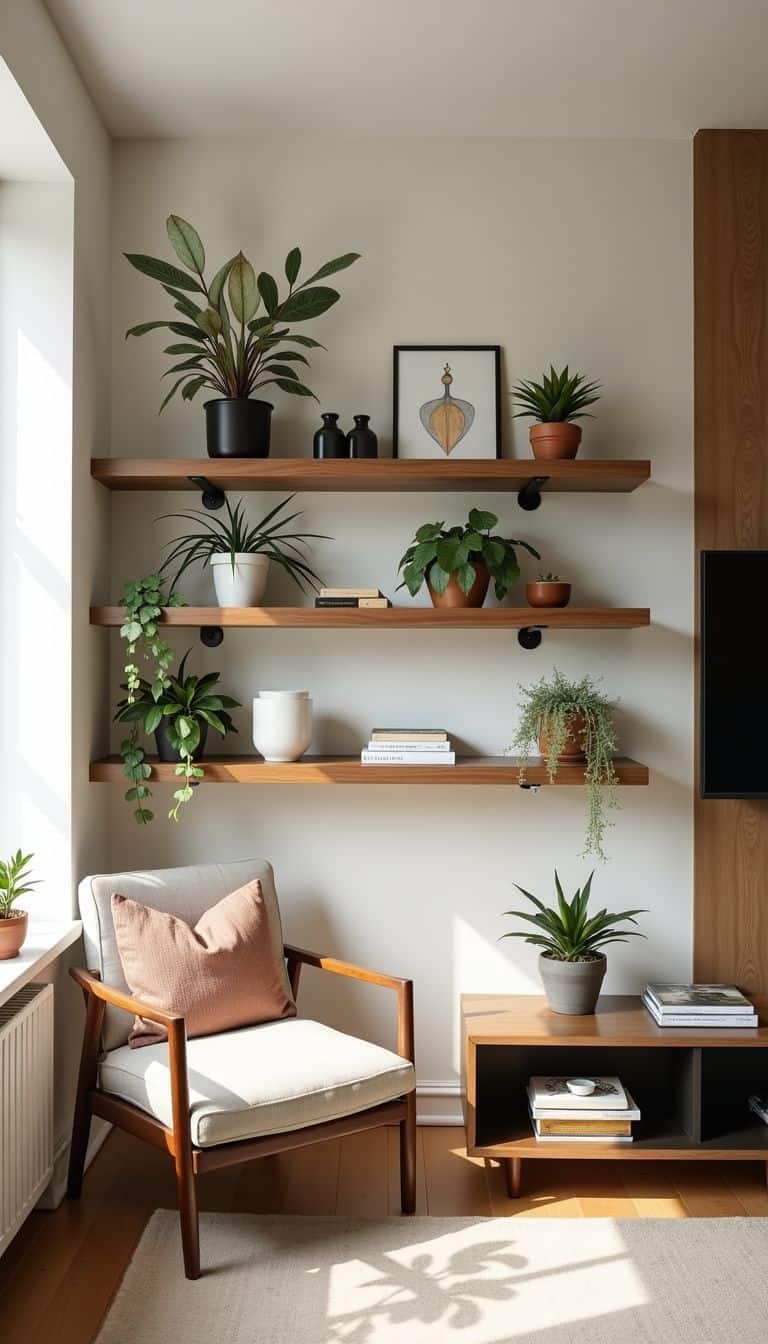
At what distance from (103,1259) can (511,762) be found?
1.55 m

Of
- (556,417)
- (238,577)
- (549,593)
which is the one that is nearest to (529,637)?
(549,593)

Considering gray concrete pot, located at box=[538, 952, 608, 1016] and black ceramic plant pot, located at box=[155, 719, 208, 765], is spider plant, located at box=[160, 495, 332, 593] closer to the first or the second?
black ceramic plant pot, located at box=[155, 719, 208, 765]

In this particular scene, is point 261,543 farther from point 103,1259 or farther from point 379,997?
point 103,1259

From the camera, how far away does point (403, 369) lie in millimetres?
3211

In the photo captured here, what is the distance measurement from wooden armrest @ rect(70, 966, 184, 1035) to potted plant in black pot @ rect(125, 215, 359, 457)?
138cm

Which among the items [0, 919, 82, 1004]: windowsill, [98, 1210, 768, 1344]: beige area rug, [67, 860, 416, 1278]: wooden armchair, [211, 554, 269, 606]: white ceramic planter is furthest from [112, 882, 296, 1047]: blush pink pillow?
[211, 554, 269, 606]: white ceramic planter

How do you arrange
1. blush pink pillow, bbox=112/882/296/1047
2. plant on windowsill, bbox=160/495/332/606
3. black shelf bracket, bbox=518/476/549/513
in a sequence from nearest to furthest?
blush pink pillow, bbox=112/882/296/1047 < plant on windowsill, bbox=160/495/332/606 < black shelf bracket, bbox=518/476/549/513

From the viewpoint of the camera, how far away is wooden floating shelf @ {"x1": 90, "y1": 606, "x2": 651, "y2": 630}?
295 centimetres

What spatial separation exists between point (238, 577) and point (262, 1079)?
4.23 feet

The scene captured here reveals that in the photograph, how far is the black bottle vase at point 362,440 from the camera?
3.06 m

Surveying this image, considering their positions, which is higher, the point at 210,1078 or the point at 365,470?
the point at 365,470

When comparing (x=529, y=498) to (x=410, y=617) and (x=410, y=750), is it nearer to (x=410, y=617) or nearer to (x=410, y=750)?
(x=410, y=617)

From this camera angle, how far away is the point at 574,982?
9.64ft

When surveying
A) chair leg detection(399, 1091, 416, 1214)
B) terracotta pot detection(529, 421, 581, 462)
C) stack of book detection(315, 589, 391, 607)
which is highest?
terracotta pot detection(529, 421, 581, 462)
